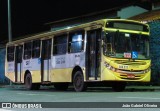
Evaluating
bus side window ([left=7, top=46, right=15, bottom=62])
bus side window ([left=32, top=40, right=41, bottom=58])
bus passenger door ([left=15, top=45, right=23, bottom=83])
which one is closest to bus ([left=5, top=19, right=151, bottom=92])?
bus side window ([left=32, top=40, right=41, bottom=58])

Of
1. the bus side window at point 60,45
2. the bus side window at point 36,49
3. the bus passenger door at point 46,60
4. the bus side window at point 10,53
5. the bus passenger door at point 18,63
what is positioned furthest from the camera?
the bus side window at point 10,53

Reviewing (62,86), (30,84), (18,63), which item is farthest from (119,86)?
(18,63)

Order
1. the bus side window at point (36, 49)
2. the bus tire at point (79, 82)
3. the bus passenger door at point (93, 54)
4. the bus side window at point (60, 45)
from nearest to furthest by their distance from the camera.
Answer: the bus passenger door at point (93, 54) → the bus tire at point (79, 82) → the bus side window at point (60, 45) → the bus side window at point (36, 49)

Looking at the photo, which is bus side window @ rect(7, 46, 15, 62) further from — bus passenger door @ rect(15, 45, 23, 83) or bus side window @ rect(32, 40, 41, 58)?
bus side window @ rect(32, 40, 41, 58)

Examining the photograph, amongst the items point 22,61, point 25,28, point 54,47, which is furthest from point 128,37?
point 25,28

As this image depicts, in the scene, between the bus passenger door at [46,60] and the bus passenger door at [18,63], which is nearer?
the bus passenger door at [46,60]

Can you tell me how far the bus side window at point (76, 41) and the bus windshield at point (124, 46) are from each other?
1851mm

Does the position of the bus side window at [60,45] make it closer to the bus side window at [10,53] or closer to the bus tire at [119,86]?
the bus tire at [119,86]

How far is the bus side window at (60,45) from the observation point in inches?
942

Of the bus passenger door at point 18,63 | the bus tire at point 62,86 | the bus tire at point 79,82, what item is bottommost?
the bus tire at point 62,86

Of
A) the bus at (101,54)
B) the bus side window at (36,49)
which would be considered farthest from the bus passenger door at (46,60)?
the bus side window at (36,49)

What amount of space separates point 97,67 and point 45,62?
5620 millimetres

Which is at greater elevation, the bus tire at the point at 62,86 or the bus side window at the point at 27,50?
the bus side window at the point at 27,50

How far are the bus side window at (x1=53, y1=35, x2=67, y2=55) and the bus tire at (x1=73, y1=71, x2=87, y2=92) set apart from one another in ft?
6.30
